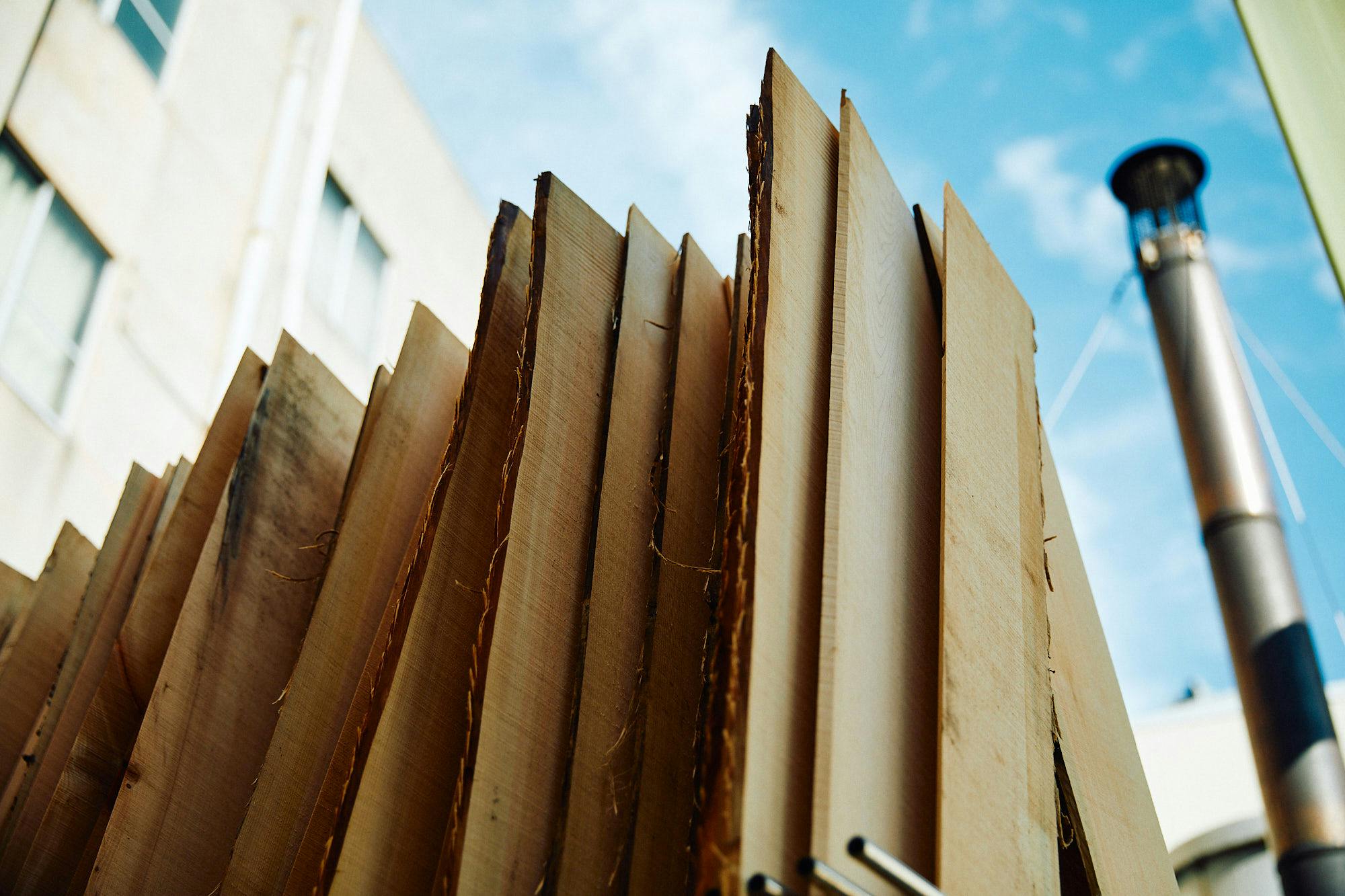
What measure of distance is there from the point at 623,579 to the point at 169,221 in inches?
263

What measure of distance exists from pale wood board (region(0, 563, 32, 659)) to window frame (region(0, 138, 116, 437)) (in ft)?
9.39

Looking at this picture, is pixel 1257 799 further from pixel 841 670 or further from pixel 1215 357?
pixel 841 670

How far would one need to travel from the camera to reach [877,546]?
1397mm

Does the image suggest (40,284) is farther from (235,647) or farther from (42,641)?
Answer: (235,647)

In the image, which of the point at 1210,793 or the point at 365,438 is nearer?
the point at 365,438

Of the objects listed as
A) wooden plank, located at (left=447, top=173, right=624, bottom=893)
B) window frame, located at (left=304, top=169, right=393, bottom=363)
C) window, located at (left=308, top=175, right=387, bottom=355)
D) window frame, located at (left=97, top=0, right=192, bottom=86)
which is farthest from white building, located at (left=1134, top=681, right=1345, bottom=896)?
window frame, located at (left=97, top=0, right=192, bottom=86)

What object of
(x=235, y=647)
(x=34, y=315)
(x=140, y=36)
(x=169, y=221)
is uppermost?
(x=140, y=36)

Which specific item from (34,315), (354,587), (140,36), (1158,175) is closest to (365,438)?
(354,587)

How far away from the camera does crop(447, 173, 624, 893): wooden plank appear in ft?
4.46

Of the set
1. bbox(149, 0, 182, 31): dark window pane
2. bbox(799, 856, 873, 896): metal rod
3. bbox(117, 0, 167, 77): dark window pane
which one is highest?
bbox(149, 0, 182, 31): dark window pane

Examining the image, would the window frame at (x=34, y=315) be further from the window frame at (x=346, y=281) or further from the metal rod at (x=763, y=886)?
the metal rod at (x=763, y=886)

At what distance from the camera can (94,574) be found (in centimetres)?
265

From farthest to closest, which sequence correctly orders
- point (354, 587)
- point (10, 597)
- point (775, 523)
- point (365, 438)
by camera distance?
point (10, 597) < point (365, 438) < point (354, 587) < point (775, 523)

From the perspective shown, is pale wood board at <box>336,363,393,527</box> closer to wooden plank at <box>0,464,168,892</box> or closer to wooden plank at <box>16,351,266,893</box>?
wooden plank at <box>16,351,266,893</box>
